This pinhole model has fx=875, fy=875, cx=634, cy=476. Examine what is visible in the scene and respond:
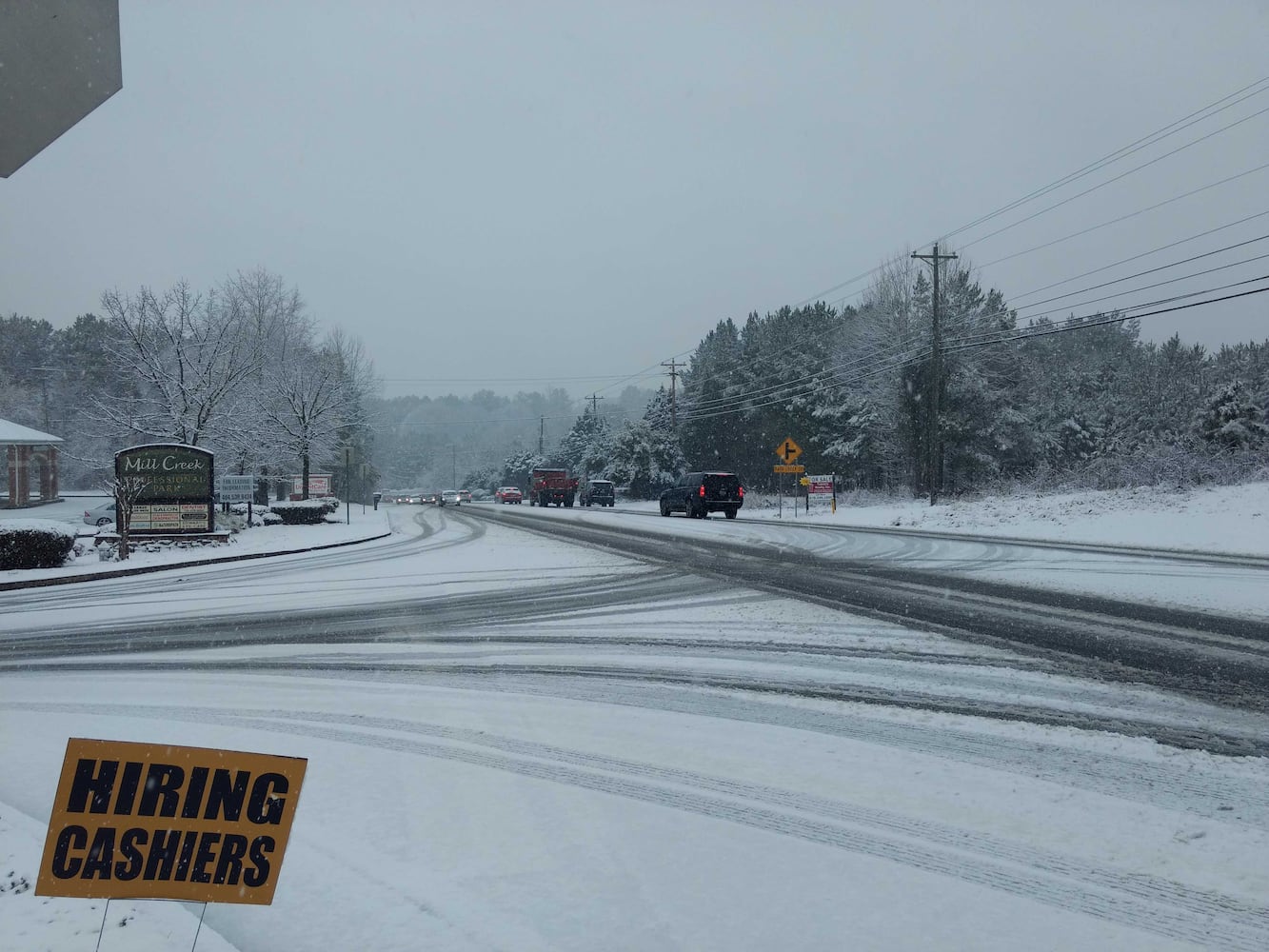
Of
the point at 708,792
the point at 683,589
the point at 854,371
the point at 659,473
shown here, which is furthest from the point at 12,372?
the point at 708,792

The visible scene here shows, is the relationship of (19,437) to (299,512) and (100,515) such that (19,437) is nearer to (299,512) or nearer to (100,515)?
(100,515)

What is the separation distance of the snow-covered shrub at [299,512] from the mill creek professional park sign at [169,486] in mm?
8665

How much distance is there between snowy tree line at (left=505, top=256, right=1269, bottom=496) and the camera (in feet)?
127

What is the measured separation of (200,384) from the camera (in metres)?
32.2

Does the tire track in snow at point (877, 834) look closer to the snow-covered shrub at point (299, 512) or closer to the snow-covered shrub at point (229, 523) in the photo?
the snow-covered shrub at point (229, 523)

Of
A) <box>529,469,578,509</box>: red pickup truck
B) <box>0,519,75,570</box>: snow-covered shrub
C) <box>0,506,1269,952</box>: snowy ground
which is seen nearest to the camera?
<box>0,506,1269,952</box>: snowy ground

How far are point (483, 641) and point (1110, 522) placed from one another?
20.6 metres

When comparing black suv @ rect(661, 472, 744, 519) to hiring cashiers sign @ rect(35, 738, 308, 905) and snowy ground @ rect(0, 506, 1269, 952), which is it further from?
hiring cashiers sign @ rect(35, 738, 308, 905)

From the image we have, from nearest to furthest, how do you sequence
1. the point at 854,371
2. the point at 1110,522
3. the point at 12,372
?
the point at 1110,522
the point at 854,371
the point at 12,372

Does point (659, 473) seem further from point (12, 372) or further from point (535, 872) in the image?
point (535, 872)

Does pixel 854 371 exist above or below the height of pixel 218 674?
above

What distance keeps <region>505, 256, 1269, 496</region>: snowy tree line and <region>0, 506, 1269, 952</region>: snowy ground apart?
969 inches

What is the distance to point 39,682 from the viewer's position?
7547mm

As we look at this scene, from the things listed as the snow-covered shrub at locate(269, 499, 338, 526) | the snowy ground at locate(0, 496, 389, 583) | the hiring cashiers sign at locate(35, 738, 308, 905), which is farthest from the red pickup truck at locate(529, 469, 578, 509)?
the hiring cashiers sign at locate(35, 738, 308, 905)
